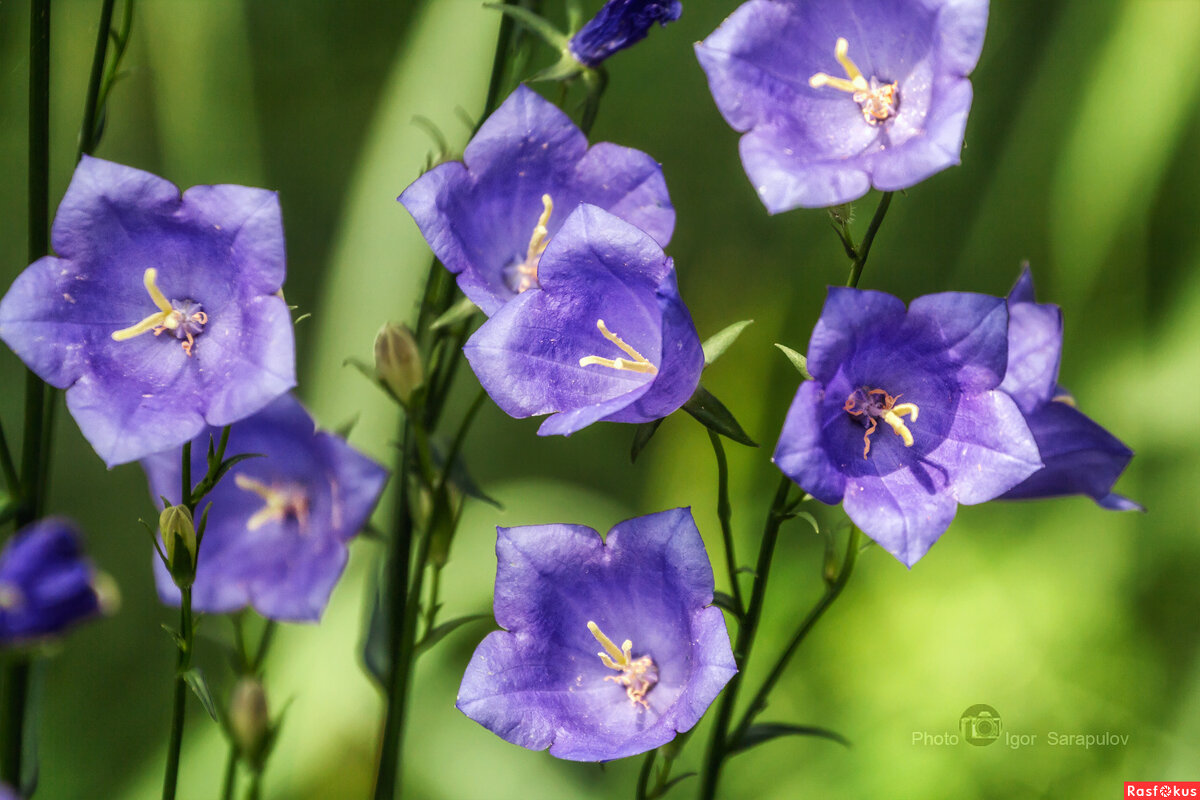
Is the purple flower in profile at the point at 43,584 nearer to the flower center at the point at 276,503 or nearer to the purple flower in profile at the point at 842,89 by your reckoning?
the flower center at the point at 276,503

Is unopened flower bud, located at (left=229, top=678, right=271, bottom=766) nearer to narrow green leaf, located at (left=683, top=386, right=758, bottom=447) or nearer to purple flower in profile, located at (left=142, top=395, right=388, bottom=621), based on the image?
purple flower in profile, located at (left=142, top=395, right=388, bottom=621)

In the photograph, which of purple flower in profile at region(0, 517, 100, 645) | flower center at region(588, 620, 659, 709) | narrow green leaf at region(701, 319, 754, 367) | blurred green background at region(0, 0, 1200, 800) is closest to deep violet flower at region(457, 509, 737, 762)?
flower center at region(588, 620, 659, 709)

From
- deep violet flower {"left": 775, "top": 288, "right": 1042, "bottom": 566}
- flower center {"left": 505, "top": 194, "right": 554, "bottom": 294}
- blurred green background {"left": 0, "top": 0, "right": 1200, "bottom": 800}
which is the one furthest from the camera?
blurred green background {"left": 0, "top": 0, "right": 1200, "bottom": 800}

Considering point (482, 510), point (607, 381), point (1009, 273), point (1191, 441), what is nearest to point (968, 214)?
point (1009, 273)

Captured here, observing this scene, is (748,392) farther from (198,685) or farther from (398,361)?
(198,685)

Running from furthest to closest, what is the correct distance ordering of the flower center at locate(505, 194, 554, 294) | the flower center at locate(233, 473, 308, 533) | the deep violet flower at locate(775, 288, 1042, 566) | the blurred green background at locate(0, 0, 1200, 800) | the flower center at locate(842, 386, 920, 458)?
the blurred green background at locate(0, 0, 1200, 800)
the flower center at locate(233, 473, 308, 533)
the flower center at locate(505, 194, 554, 294)
the flower center at locate(842, 386, 920, 458)
the deep violet flower at locate(775, 288, 1042, 566)
